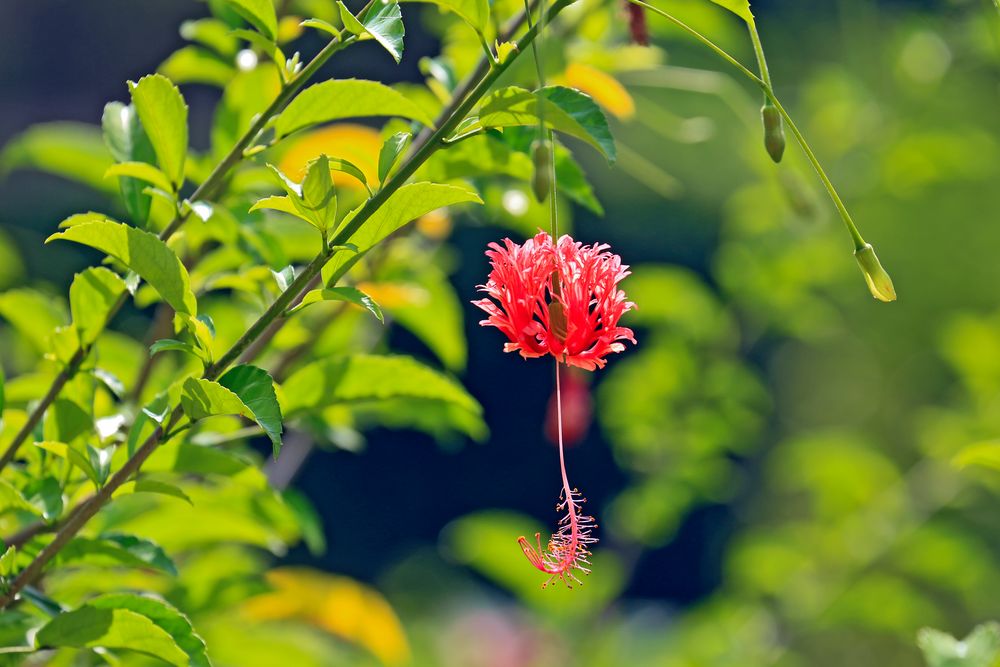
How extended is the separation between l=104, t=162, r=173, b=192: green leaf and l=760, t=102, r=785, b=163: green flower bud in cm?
43

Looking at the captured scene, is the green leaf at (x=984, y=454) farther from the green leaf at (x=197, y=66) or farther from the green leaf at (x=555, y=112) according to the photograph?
the green leaf at (x=197, y=66)

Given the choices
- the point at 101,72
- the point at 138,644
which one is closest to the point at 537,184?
the point at 138,644

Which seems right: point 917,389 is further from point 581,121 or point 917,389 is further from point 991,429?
point 581,121

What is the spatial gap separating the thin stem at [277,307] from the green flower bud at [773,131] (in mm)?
161

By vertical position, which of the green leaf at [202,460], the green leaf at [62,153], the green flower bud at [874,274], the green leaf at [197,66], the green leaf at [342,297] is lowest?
the green leaf at [202,460]

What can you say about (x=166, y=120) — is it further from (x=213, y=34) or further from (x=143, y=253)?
(x=213, y=34)

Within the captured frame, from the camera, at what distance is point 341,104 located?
76cm

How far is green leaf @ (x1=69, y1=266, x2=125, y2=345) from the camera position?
78 cm

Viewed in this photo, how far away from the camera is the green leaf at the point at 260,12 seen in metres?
0.72

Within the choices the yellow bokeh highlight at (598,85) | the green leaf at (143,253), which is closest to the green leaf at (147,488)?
the green leaf at (143,253)

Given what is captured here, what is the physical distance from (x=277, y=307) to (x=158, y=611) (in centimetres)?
23

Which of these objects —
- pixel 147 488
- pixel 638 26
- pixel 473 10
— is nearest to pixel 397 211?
pixel 473 10

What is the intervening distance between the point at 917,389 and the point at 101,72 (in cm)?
484

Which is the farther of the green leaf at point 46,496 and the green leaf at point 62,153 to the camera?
the green leaf at point 62,153
